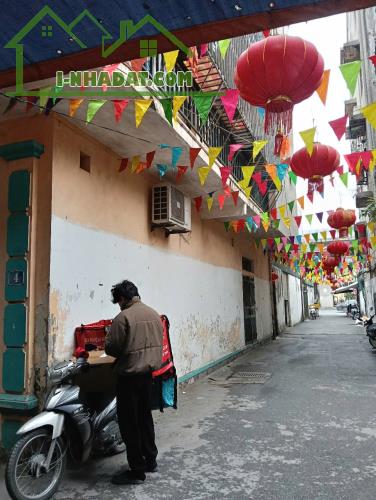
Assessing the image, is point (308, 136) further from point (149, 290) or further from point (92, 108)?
point (149, 290)

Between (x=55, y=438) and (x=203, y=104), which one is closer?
(x=55, y=438)

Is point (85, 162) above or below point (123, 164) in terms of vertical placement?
below

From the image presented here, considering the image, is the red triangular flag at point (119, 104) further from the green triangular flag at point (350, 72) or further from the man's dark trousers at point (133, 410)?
the man's dark trousers at point (133, 410)

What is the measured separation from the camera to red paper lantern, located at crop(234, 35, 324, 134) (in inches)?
140

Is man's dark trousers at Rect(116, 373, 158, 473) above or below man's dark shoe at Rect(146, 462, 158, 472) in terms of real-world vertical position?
above

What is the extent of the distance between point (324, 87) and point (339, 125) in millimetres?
811

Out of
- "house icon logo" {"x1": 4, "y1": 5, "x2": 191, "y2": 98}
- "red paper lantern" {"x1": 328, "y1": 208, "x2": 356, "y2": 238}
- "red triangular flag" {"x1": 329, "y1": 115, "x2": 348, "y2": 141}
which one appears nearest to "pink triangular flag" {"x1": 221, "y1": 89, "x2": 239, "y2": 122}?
"house icon logo" {"x1": 4, "y1": 5, "x2": 191, "y2": 98}

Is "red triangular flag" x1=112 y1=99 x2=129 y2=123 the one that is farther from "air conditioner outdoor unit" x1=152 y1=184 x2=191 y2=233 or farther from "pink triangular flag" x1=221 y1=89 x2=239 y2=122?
"air conditioner outdoor unit" x1=152 y1=184 x2=191 y2=233

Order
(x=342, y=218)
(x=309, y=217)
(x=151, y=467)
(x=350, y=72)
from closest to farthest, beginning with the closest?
→ (x=350, y=72) → (x=151, y=467) → (x=342, y=218) → (x=309, y=217)

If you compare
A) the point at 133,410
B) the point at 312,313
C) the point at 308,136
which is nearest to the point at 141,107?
the point at 308,136

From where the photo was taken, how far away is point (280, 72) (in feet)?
11.8

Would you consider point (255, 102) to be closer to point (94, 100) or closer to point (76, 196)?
point (94, 100)

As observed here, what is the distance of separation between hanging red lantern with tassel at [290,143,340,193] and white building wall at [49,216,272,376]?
2.77 m

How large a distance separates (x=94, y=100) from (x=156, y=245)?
3.14 metres
